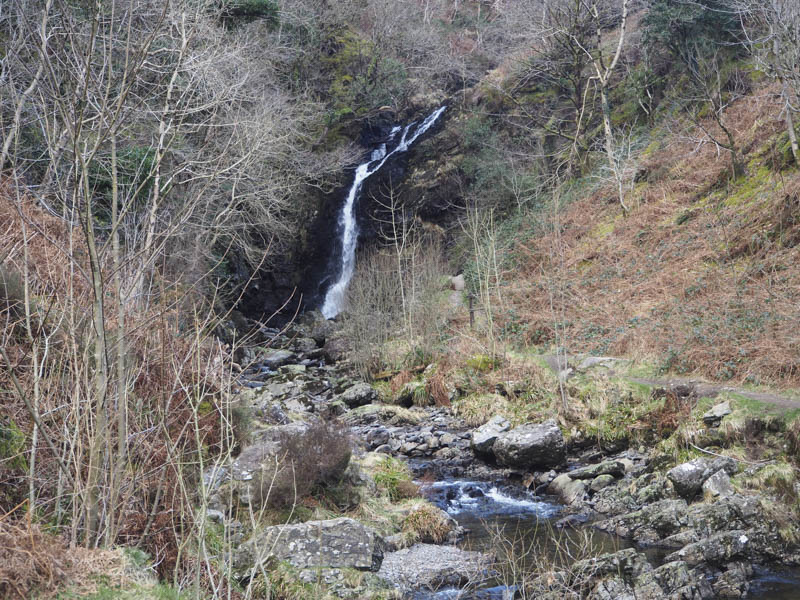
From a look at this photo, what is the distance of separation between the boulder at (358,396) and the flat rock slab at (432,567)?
774 cm

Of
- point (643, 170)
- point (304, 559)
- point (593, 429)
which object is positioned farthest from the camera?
point (643, 170)

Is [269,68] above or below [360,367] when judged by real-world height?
above

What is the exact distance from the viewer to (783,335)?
884 centimetres

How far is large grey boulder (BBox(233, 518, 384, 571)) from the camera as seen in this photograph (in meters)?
5.39

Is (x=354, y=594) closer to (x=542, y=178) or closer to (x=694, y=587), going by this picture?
(x=694, y=587)

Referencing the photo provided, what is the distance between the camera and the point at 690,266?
13453 mm

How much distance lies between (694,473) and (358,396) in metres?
8.53

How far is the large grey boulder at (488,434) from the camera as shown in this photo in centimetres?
973

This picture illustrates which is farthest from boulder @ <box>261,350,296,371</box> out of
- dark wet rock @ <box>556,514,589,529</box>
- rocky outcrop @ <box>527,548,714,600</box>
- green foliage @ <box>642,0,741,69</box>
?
green foliage @ <box>642,0,741,69</box>

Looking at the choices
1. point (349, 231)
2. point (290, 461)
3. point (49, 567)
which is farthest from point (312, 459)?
point (349, 231)

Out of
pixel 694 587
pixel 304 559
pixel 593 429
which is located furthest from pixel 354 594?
pixel 593 429

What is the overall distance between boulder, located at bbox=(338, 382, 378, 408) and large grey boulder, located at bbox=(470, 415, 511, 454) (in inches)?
172

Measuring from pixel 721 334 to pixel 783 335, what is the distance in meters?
1.17

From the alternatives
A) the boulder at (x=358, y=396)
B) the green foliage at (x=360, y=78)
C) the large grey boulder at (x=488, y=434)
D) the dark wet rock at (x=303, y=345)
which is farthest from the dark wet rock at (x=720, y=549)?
the green foliage at (x=360, y=78)
